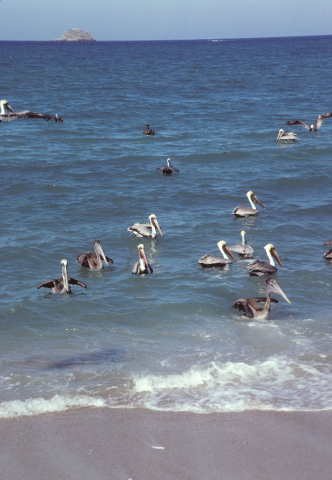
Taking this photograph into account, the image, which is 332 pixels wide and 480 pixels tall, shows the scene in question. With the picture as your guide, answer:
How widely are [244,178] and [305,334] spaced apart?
11.0 m

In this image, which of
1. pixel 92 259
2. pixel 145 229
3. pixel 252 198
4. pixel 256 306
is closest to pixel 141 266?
pixel 92 259

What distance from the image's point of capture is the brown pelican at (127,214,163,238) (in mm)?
14070

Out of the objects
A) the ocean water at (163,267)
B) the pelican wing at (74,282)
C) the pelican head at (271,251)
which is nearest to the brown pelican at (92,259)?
the ocean water at (163,267)

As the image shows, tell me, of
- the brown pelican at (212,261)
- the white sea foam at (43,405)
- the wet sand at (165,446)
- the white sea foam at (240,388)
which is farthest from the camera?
the brown pelican at (212,261)

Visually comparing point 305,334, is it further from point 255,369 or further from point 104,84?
point 104,84

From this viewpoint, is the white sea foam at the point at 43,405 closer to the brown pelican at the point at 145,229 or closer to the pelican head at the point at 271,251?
the pelican head at the point at 271,251

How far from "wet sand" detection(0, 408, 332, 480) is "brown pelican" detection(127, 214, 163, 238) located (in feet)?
24.4

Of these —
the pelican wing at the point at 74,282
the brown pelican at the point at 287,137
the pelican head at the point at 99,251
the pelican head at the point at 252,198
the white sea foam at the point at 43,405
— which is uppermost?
the brown pelican at the point at 287,137

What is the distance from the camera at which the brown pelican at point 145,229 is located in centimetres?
1407

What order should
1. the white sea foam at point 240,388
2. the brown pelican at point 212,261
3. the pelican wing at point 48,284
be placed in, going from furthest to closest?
the brown pelican at point 212,261 → the pelican wing at point 48,284 → the white sea foam at point 240,388

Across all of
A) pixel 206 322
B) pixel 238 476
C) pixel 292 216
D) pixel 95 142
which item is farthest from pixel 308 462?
pixel 95 142

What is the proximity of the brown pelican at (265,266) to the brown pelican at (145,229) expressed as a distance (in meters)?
2.82

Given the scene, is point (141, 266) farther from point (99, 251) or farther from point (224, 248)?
point (224, 248)

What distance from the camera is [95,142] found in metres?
24.6
